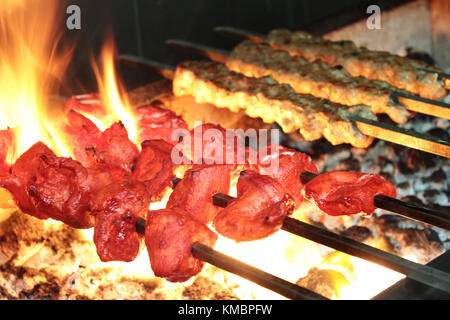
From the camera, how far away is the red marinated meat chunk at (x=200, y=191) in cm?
283

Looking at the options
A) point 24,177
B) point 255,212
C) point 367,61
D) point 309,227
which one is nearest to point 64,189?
point 24,177

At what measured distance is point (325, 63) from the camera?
4441 mm

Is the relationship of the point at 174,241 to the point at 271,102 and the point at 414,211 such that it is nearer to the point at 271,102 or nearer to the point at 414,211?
the point at 414,211

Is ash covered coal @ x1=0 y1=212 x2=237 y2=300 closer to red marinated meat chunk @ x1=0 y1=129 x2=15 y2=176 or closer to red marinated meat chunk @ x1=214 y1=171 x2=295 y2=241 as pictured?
red marinated meat chunk @ x1=0 y1=129 x2=15 y2=176

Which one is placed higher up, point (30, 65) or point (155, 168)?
point (30, 65)

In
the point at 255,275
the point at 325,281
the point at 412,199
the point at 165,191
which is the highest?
the point at 165,191

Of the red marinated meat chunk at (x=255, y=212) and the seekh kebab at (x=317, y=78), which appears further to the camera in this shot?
the seekh kebab at (x=317, y=78)

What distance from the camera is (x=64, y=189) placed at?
3.06 m

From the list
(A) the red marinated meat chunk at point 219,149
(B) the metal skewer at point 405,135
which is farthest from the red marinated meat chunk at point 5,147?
(B) the metal skewer at point 405,135

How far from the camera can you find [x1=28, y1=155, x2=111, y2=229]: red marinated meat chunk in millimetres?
3029

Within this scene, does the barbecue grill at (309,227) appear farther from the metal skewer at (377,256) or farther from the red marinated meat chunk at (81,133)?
the red marinated meat chunk at (81,133)

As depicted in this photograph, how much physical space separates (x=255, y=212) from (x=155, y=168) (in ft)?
2.41
